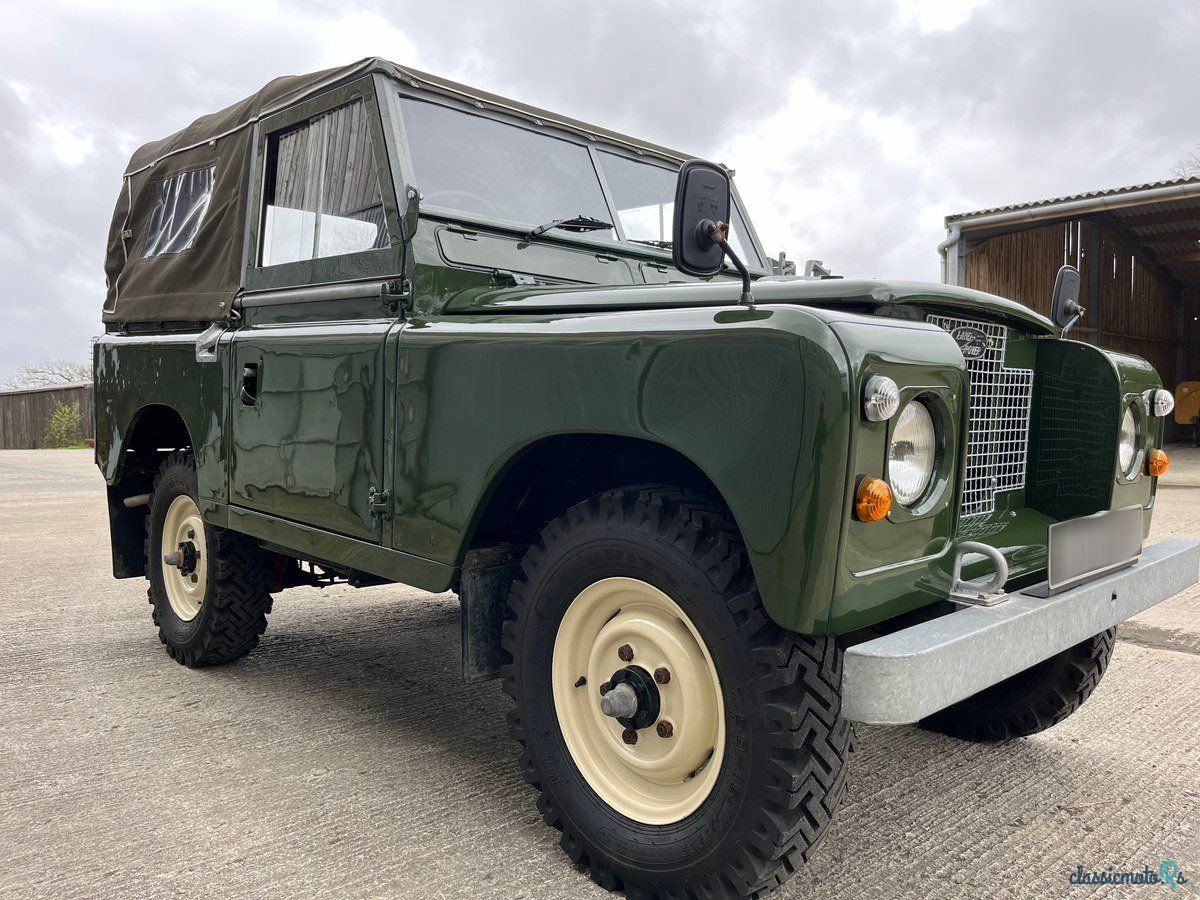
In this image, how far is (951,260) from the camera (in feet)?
51.5

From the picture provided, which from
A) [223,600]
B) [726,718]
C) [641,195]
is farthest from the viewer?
[223,600]

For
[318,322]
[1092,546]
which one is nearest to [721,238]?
[1092,546]

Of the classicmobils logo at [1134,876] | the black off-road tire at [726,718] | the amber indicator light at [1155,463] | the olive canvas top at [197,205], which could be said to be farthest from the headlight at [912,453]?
the olive canvas top at [197,205]

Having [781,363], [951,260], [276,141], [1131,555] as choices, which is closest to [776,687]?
[781,363]

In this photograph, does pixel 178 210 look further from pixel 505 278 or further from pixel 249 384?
pixel 505 278

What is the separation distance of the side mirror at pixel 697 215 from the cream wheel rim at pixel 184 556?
2.89 meters

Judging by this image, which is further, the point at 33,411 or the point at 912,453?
the point at 33,411

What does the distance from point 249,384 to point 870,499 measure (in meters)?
2.56

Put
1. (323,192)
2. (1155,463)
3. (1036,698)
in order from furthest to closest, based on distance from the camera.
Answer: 1. (323,192)
2. (1036,698)
3. (1155,463)

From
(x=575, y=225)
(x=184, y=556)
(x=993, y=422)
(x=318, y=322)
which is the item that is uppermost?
(x=575, y=225)

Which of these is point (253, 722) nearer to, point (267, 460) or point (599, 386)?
point (267, 460)

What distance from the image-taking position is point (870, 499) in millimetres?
1877

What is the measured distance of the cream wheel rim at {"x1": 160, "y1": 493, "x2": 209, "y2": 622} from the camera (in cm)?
423

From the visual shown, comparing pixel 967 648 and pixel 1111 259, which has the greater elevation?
pixel 1111 259
